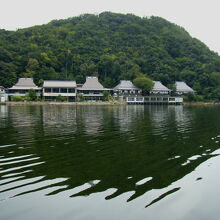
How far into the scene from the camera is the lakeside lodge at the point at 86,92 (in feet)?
220

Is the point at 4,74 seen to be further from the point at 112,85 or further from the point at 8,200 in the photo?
the point at 8,200

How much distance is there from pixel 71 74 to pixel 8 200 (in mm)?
86482

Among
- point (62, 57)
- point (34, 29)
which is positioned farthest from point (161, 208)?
point (34, 29)

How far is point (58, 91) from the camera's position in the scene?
226 feet

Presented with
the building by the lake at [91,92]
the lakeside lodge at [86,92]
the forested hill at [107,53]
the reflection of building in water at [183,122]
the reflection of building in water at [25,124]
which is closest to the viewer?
the reflection of building in water at [25,124]

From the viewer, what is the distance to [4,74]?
241ft

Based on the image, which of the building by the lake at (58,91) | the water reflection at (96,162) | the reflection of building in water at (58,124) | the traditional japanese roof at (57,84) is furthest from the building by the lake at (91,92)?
the water reflection at (96,162)

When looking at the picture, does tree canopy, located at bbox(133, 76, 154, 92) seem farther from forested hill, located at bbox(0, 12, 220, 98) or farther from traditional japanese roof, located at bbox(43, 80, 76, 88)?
traditional japanese roof, located at bbox(43, 80, 76, 88)

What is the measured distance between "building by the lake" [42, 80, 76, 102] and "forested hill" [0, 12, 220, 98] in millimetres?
12247

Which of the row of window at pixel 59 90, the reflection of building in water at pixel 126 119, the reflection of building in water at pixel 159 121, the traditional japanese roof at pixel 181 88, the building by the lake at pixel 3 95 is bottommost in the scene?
the reflection of building in water at pixel 159 121

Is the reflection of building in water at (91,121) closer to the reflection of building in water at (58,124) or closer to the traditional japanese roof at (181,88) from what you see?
the reflection of building in water at (58,124)

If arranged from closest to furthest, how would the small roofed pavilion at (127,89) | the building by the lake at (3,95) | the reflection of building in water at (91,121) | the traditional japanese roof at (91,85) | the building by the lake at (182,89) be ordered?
the reflection of building in water at (91,121) → the building by the lake at (3,95) → the traditional japanese roof at (91,85) → the small roofed pavilion at (127,89) → the building by the lake at (182,89)

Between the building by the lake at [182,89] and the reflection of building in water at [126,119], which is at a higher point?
the building by the lake at [182,89]

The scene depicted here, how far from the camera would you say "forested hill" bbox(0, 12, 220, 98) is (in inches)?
3364
